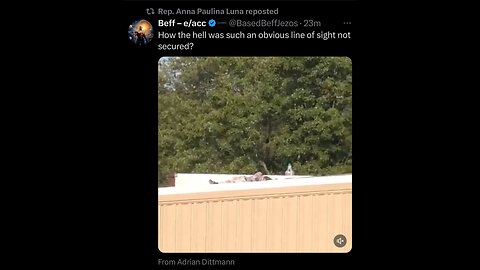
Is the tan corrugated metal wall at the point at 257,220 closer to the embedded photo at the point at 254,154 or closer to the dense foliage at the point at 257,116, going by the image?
the embedded photo at the point at 254,154

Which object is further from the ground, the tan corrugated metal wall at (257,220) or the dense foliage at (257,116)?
the dense foliage at (257,116)

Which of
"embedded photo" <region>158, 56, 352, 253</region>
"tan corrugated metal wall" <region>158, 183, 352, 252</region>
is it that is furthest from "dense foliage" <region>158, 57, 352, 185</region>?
"tan corrugated metal wall" <region>158, 183, 352, 252</region>

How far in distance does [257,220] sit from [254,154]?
355 millimetres

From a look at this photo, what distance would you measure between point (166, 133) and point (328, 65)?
79cm

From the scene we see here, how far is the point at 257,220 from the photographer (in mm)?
2961

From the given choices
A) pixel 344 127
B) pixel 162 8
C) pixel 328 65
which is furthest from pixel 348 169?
pixel 162 8

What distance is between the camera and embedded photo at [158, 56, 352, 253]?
9.59ft
